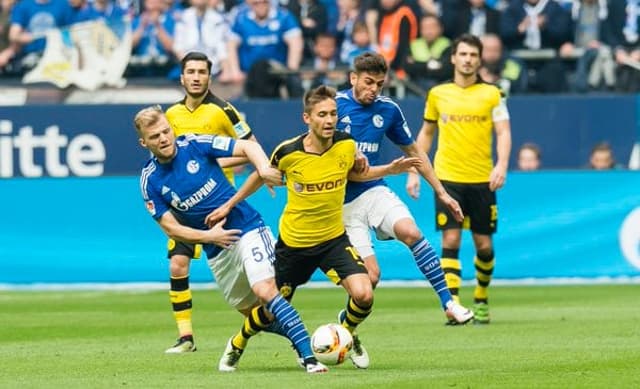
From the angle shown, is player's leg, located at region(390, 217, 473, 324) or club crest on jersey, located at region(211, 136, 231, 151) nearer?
club crest on jersey, located at region(211, 136, 231, 151)

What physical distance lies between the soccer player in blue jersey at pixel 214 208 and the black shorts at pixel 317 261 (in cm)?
22

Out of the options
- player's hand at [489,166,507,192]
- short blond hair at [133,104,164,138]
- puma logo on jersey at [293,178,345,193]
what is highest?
short blond hair at [133,104,164,138]

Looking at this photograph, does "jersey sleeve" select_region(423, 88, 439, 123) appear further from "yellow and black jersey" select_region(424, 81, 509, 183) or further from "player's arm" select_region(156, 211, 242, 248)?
"player's arm" select_region(156, 211, 242, 248)

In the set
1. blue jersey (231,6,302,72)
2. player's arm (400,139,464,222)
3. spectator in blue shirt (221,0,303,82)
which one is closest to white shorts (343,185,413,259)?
player's arm (400,139,464,222)

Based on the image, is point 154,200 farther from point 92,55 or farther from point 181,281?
point 92,55

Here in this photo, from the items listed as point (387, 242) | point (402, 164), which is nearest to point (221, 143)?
point (402, 164)

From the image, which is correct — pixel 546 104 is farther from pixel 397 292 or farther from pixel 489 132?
pixel 489 132

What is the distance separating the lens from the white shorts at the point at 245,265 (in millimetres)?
10766

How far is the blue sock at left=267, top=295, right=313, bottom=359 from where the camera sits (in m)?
10.5

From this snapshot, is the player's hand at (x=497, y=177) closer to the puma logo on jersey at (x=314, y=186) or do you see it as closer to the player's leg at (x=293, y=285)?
the player's leg at (x=293, y=285)

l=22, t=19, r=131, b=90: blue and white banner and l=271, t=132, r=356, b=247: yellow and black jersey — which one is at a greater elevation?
l=271, t=132, r=356, b=247: yellow and black jersey

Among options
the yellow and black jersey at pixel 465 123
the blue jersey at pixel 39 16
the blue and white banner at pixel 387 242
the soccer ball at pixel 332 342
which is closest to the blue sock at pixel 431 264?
the yellow and black jersey at pixel 465 123

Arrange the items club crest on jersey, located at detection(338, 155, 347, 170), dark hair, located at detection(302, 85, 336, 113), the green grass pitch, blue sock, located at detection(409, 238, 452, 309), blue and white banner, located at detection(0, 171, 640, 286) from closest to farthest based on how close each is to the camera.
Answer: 1. the green grass pitch
2. dark hair, located at detection(302, 85, 336, 113)
3. club crest on jersey, located at detection(338, 155, 347, 170)
4. blue sock, located at detection(409, 238, 452, 309)
5. blue and white banner, located at detection(0, 171, 640, 286)

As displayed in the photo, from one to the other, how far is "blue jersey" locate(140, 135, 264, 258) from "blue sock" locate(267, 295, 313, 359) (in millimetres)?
696
